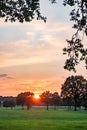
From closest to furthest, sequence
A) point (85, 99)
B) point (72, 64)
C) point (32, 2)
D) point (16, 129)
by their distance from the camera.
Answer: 1. point (32, 2)
2. point (72, 64)
3. point (16, 129)
4. point (85, 99)

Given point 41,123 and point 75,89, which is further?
point 75,89

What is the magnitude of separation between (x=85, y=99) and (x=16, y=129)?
6004 inches

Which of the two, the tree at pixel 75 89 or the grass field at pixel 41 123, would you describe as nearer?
the grass field at pixel 41 123

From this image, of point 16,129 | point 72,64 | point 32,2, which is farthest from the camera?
point 16,129

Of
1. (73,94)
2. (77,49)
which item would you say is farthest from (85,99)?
(77,49)

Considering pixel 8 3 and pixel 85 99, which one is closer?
pixel 8 3

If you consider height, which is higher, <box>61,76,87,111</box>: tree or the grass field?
<box>61,76,87,111</box>: tree

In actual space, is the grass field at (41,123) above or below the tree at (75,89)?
below

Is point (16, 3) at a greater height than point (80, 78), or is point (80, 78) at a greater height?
point (80, 78)

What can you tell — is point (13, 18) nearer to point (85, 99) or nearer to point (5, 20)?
point (5, 20)

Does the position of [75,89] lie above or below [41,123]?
above

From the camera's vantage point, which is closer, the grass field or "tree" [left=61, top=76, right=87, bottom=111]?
the grass field

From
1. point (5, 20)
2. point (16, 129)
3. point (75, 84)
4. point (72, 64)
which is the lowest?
point (16, 129)

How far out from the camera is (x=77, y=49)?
2978 centimetres
